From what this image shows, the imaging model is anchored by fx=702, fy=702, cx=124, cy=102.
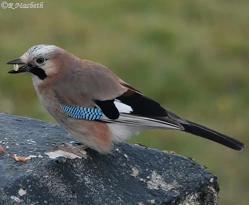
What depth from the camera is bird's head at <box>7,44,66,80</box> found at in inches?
206

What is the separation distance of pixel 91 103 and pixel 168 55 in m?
5.78

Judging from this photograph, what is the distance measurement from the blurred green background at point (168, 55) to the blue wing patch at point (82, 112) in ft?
11.4

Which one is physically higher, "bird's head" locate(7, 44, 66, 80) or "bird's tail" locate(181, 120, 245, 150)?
"bird's head" locate(7, 44, 66, 80)

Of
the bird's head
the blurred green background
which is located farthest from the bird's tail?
the blurred green background

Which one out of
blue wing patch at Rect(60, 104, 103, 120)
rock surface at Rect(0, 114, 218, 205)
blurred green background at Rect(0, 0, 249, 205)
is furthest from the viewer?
blurred green background at Rect(0, 0, 249, 205)

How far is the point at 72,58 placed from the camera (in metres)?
5.38

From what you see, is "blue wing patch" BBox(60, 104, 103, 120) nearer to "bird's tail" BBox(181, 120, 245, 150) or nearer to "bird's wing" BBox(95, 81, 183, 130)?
"bird's wing" BBox(95, 81, 183, 130)

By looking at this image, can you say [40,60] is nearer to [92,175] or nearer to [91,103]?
[91,103]

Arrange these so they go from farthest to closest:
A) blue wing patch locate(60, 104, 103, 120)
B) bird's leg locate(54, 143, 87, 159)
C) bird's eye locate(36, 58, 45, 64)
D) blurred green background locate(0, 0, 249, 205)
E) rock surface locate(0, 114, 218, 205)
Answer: blurred green background locate(0, 0, 249, 205) → bird's eye locate(36, 58, 45, 64) → blue wing patch locate(60, 104, 103, 120) → bird's leg locate(54, 143, 87, 159) → rock surface locate(0, 114, 218, 205)

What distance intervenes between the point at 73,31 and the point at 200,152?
10.9 ft

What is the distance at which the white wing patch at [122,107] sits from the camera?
5156 millimetres

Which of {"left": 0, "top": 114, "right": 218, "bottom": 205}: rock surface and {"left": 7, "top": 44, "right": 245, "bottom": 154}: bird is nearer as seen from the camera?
{"left": 0, "top": 114, "right": 218, "bottom": 205}: rock surface

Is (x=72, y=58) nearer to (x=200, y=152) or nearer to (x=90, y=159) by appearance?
(x=90, y=159)

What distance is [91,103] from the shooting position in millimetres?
5188
